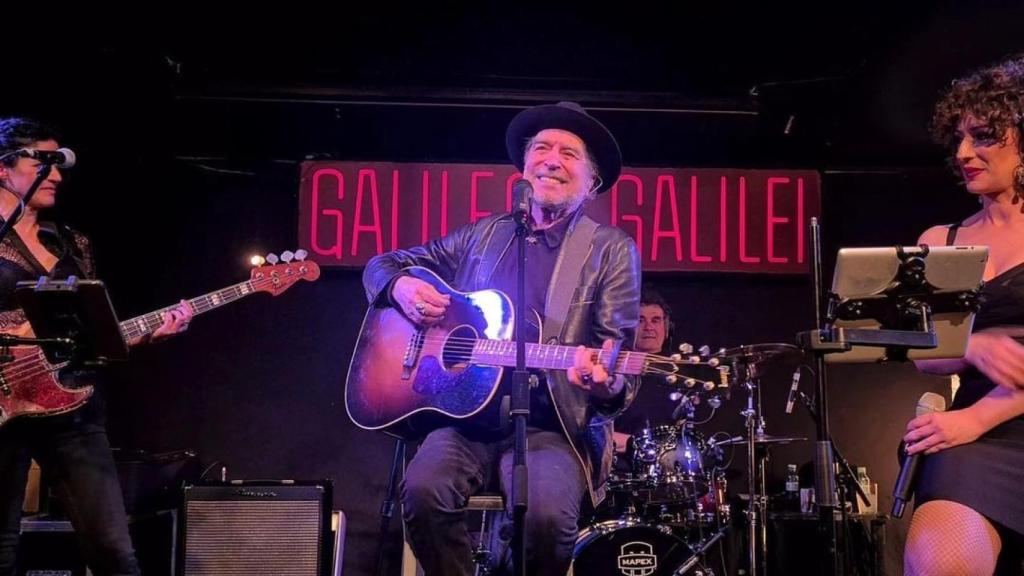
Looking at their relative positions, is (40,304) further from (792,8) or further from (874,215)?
(874,215)

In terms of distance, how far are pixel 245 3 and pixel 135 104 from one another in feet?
5.59

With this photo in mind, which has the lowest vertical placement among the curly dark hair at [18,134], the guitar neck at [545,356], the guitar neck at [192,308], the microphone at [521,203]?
the guitar neck at [545,356]

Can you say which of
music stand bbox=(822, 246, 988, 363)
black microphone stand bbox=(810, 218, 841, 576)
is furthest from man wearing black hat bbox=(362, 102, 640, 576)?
music stand bbox=(822, 246, 988, 363)

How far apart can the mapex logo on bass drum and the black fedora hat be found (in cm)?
231

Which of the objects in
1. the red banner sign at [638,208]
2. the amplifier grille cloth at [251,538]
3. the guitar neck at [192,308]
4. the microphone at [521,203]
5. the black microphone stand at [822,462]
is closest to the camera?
the black microphone stand at [822,462]

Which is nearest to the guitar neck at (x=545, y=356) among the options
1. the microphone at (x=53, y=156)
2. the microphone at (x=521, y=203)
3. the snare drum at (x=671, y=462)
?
the microphone at (x=521, y=203)

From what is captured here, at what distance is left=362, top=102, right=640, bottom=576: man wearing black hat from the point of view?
3.64 metres

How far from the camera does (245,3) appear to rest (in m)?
5.68

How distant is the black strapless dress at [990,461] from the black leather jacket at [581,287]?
134cm

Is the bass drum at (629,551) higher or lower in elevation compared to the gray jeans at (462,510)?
lower

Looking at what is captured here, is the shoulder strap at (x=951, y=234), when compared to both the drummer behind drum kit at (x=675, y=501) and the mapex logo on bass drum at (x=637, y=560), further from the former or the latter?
the mapex logo on bass drum at (x=637, y=560)

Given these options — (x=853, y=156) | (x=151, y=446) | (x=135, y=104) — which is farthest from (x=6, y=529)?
(x=853, y=156)

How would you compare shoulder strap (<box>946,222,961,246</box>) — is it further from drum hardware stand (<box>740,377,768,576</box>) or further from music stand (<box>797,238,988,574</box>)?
drum hardware stand (<box>740,377,768,576</box>)

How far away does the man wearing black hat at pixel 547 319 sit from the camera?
12.0 feet
